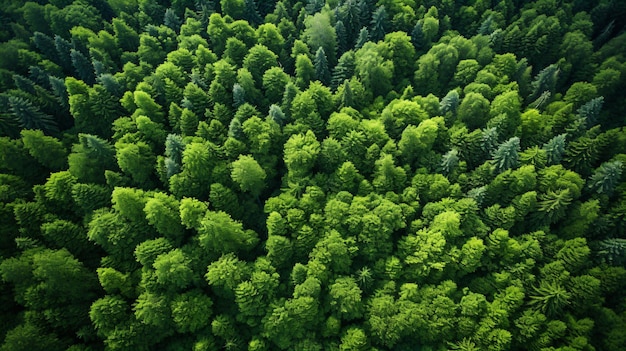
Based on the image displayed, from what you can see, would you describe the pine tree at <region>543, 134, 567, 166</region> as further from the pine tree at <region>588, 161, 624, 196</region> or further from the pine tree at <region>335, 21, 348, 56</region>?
the pine tree at <region>335, 21, 348, 56</region>

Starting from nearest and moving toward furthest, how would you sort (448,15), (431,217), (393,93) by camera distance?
1. (431,217)
2. (393,93)
3. (448,15)

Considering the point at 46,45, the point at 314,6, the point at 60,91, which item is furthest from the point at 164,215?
the point at 46,45

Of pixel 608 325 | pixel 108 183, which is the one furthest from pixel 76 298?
pixel 608 325

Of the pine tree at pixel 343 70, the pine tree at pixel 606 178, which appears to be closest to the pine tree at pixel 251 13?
the pine tree at pixel 343 70

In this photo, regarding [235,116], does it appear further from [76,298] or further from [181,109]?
[76,298]

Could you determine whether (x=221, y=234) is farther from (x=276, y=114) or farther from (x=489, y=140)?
(x=489, y=140)

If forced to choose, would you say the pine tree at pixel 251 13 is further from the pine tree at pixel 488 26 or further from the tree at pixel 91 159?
the pine tree at pixel 488 26

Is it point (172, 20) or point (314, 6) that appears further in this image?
point (172, 20)
